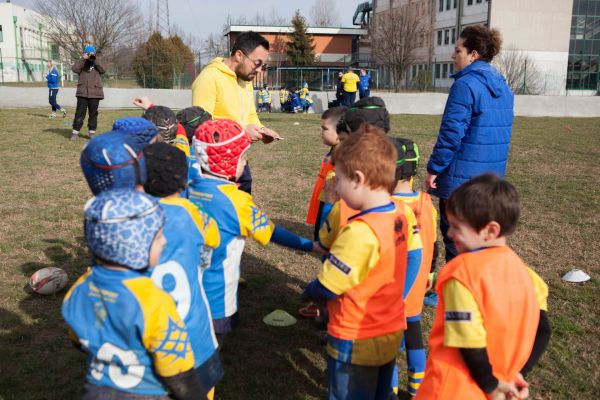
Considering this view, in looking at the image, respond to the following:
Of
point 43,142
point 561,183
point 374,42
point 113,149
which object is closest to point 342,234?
point 113,149

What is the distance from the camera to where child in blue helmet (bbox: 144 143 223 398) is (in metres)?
2.24

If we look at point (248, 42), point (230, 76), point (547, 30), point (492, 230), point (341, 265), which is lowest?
point (341, 265)

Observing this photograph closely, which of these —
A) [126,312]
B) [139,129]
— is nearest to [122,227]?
[126,312]

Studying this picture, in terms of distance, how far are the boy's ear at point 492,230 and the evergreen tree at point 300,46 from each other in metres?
56.4

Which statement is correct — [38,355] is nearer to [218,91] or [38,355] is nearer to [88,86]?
[218,91]

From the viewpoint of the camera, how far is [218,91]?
181 inches

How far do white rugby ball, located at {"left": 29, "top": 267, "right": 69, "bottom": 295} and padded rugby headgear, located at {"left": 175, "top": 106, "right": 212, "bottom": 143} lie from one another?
1.77 m

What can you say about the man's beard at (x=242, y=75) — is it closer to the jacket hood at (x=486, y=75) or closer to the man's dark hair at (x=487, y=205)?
the jacket hood at (x=486, y=75)

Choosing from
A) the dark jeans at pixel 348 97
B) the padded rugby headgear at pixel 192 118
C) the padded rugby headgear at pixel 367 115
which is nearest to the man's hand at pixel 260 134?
the padded rugby headgear at pixel 192 118

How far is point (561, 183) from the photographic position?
9.97m

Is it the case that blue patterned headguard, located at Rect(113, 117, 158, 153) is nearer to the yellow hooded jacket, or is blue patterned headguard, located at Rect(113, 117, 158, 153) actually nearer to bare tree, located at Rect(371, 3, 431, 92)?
the yellow hooded jacket

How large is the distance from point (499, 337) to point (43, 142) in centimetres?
1348

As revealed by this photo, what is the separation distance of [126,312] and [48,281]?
3.36 meters

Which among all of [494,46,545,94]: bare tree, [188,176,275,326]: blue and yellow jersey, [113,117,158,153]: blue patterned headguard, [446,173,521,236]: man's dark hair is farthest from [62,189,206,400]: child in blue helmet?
[494,46,545,94]: bare tree
